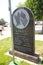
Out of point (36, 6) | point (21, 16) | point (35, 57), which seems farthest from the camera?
point (36, 6)

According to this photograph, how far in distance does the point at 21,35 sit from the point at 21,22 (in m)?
0.60

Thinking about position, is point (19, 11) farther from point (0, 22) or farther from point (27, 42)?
point (0, 22)

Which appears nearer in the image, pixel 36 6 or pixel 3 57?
pixel 3 57

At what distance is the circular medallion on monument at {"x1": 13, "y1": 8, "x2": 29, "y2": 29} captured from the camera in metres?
7.20

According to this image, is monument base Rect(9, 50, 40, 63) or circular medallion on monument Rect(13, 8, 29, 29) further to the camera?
circular medallion on monument Rect(13, 8, 29, 29)

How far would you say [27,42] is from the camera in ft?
24.0

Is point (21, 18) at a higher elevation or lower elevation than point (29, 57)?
higher

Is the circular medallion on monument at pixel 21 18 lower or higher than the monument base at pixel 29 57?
higher

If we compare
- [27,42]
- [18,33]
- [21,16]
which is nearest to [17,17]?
[21,16]

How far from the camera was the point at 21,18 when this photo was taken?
24.4ft

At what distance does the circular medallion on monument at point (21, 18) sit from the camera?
720cm

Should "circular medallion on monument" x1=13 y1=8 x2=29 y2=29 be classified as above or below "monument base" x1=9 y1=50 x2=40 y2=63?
above

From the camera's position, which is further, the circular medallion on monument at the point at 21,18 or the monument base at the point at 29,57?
the circular medallion on monument at the point at 21,18

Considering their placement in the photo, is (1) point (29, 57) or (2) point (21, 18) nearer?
(1) point (29, 57)
